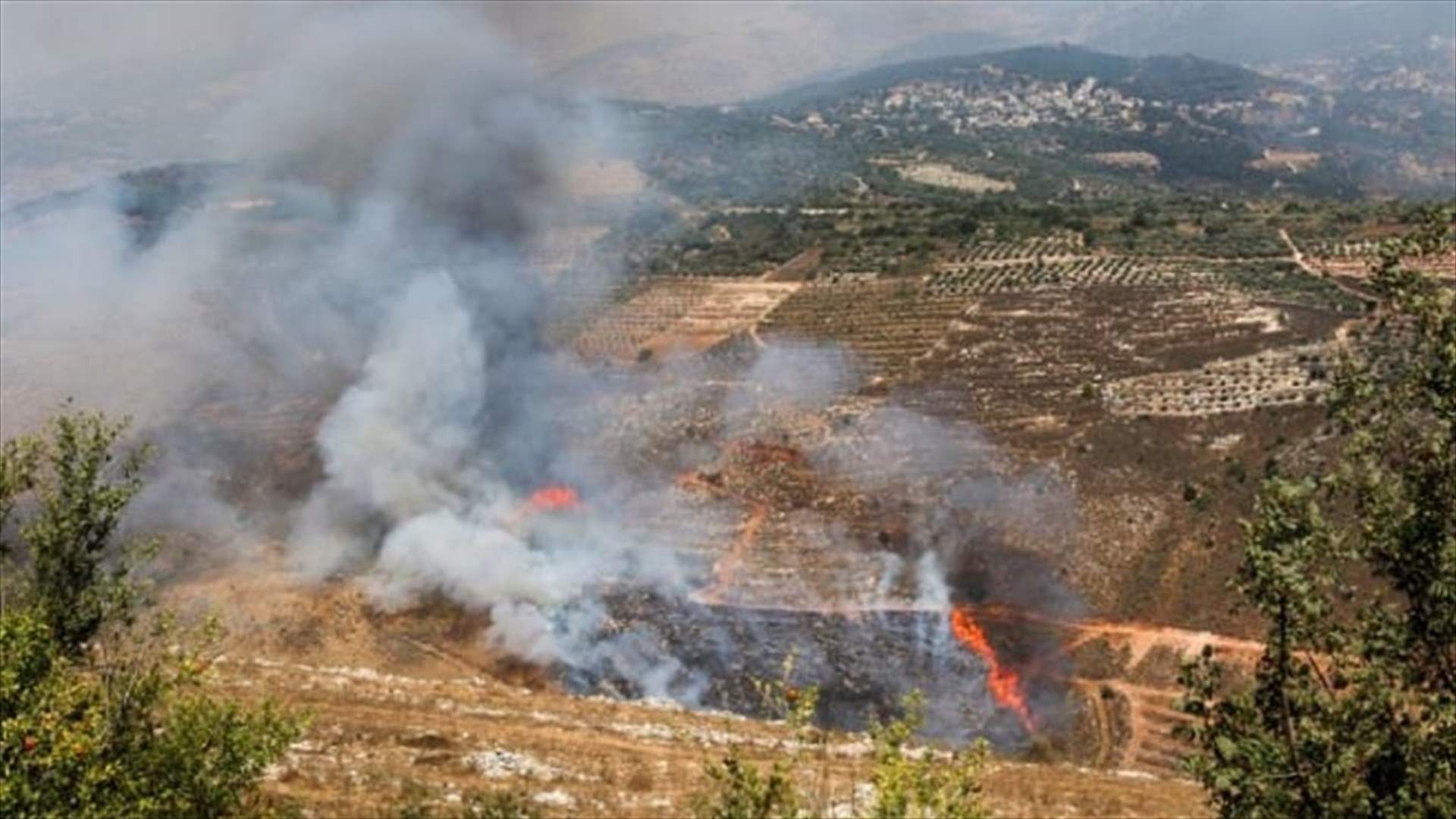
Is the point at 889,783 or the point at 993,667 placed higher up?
the point at 889,783

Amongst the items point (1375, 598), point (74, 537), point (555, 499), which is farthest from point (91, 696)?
point (555, 499)

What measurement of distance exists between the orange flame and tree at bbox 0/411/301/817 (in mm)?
28605

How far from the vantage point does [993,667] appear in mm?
48188

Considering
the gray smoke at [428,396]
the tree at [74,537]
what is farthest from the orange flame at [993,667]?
the tree at [74,537]

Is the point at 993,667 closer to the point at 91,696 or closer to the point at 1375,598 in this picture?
Answer: the point at 1375,598

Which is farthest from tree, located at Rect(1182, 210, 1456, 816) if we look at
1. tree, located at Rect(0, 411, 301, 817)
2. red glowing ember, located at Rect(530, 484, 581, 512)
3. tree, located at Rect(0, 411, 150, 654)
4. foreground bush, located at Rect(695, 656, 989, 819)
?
red glowing ember, located at Rect(530, 484, 581, 512)

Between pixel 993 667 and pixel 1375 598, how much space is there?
32.9 meters

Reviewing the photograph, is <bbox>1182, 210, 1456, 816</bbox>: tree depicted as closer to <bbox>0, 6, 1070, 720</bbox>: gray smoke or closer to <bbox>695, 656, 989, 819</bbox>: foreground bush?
<bbox>695, 656, 989, 819</bbox>: foreground bush

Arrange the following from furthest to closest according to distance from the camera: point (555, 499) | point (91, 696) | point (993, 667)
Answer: point (555, 499), point (993, 667), point (91, 696)

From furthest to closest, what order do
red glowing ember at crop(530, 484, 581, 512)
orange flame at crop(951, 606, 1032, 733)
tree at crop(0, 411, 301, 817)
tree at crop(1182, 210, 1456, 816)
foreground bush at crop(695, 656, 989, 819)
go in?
red glowing ember at crop(530, 484, 581, 512) → orange flame at crop(951, 606, 1032, 733) → tree at crop(0, 411, 301, 817) → tree at crop(1182, 210, 1456, 816) → foreground bush at crop(695, 656, 989, 819)

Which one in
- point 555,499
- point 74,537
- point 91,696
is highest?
point 91,696

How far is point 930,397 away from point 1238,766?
193 ft

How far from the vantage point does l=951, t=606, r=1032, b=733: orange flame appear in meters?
46.1

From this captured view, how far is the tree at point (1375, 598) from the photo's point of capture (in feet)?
49.5
